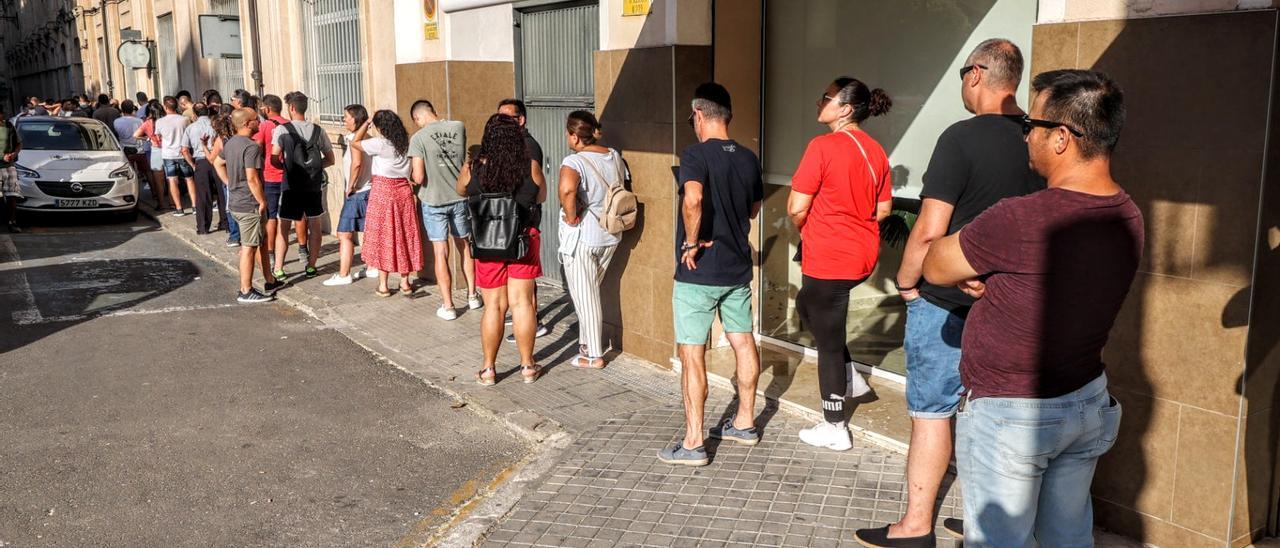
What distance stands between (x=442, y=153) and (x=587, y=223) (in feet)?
7.07

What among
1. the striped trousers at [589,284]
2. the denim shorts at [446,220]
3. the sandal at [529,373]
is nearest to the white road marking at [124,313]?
the denim shorts at [446,220]

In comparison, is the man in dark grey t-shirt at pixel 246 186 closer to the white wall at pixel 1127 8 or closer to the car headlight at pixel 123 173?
the car headlight at pixel 123 173

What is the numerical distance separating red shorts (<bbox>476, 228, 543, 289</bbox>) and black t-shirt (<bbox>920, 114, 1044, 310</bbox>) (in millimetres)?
3284

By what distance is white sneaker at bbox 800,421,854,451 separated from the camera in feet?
16.9

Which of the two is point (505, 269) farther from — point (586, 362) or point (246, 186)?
point (246, 186)

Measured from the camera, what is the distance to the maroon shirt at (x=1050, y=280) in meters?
2.62

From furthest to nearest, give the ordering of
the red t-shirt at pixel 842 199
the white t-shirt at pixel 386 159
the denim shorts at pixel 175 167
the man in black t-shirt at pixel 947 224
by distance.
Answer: the denim shorts at pixel 175 167
the white t-shirt at pixel 386 159
the red t-shirt at pixel 842 199
the man in black t-shirt at pixel 947 224

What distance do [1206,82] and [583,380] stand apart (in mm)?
4103

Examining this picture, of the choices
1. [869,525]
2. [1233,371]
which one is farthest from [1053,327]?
[869,525]

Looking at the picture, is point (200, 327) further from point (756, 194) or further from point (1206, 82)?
point (1206, 82)

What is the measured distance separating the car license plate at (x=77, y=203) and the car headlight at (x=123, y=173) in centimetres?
47

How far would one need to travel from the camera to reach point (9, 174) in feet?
45.5

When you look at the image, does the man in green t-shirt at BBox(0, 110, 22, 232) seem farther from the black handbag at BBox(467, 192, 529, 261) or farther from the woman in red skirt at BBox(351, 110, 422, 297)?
the black handbag at BBox(467, 192, 529, 261)

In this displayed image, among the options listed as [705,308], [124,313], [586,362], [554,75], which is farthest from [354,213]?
[705,308]
